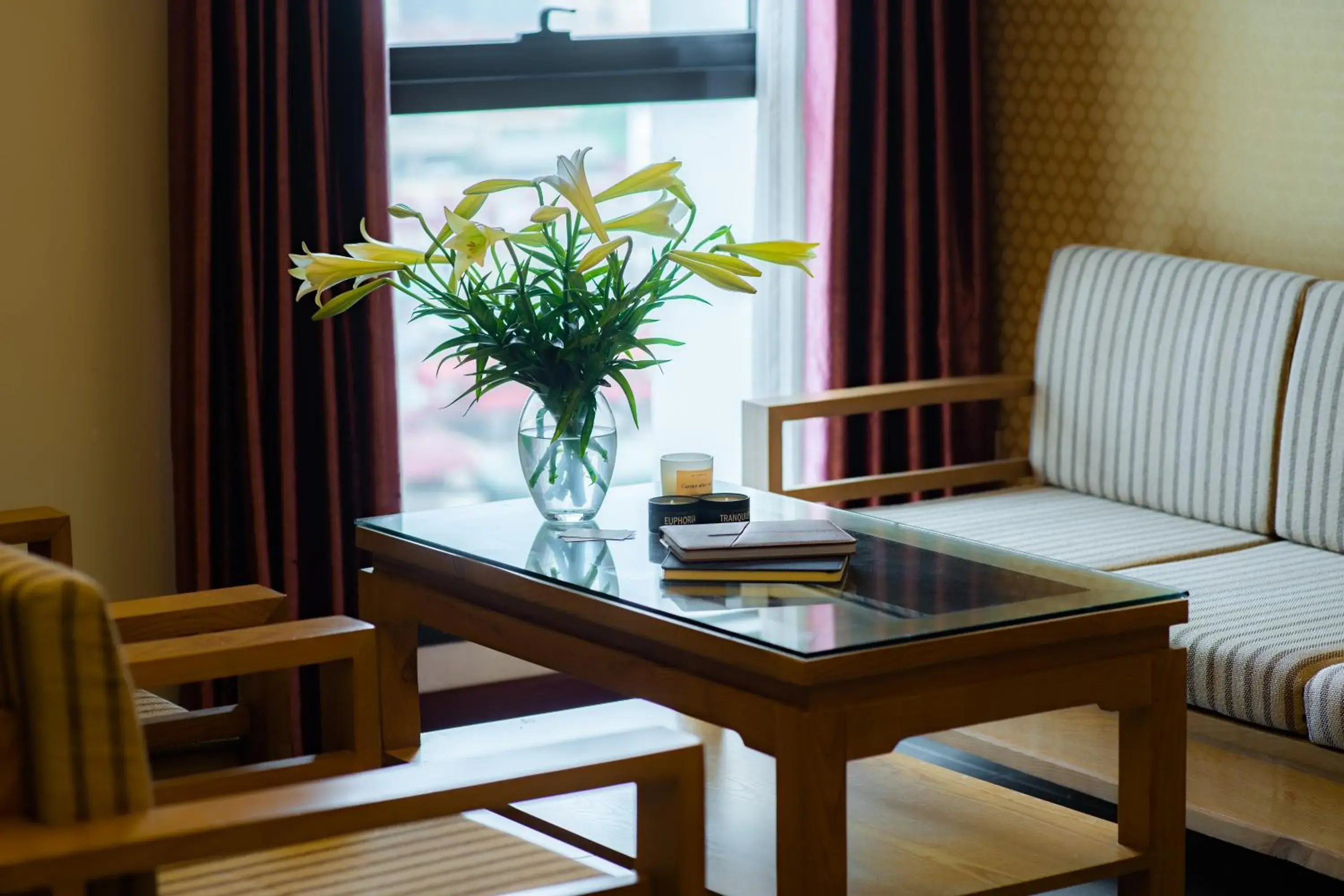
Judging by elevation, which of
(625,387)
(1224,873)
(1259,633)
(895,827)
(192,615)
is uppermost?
(625,387)

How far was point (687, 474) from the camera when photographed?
3.17m

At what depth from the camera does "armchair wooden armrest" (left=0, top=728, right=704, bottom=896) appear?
166 cm

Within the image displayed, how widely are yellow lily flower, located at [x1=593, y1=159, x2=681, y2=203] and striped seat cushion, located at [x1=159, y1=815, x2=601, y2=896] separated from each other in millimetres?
1140

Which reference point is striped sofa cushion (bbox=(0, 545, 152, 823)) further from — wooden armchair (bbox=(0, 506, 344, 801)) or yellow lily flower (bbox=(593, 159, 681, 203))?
yellow lily flower (bbox=(593, 159, 681, 203))

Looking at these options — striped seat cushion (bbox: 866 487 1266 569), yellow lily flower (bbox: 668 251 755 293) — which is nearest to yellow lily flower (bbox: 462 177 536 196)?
yellow lily flower (bbox: 668 251 755 293)

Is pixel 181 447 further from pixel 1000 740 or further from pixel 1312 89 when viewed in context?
pixel 1312 89

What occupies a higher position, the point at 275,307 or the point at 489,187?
the point at 489,187

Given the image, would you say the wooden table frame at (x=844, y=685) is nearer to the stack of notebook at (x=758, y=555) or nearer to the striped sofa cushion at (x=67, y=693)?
the stack of notebook at (x=758, y=555)

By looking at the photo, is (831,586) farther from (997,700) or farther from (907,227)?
(907,227)

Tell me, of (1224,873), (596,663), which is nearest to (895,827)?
(596,663)

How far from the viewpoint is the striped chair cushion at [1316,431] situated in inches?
146

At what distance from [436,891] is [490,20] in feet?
9.12

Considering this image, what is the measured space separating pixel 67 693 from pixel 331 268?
1463 millimetres

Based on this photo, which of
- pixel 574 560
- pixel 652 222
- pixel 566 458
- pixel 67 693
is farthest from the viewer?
pixel 566 458
